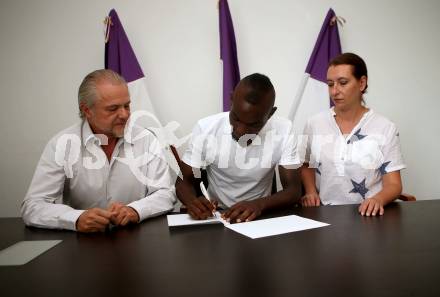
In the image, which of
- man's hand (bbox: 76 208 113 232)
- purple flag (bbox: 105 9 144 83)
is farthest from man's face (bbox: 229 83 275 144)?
purple flag (bbox: 105 9 144 83)

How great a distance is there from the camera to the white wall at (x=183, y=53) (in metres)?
2.87

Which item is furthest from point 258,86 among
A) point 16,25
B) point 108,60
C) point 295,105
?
point 16,25

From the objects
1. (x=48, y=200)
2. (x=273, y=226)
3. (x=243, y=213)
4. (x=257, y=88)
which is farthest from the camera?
(x=257, y=88)

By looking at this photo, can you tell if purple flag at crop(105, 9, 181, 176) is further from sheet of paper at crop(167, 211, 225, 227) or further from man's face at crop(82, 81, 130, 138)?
sheet of paper at crop(167, 211, 225, 227)

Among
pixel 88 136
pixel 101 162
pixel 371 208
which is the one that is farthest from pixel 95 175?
pixel 371 208

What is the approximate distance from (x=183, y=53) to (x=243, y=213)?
1.94m

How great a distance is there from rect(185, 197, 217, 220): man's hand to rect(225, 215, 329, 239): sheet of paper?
0.14 meters

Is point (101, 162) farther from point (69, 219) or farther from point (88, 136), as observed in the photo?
point (69, 219)

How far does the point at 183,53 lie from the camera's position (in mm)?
2908

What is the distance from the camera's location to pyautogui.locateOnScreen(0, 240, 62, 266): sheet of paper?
0.99 m

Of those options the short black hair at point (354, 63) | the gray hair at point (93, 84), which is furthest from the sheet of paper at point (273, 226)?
the short black hair at point (354, 63)

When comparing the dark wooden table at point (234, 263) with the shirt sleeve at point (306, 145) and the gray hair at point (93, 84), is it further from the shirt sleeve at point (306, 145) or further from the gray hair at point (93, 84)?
the shirt sleeve at point (306, 145)

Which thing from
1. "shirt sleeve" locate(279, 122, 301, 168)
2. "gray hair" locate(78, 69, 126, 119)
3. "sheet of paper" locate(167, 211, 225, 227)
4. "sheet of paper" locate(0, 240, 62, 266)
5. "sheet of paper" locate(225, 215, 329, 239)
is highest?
"gray hair" locate(78, 69, 126, 119)

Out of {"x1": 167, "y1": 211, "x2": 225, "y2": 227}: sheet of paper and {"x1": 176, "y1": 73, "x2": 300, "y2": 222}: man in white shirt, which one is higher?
{"x1": 176, "y1": 73, "x2": 300, "y2": 222}: man in white shirt
